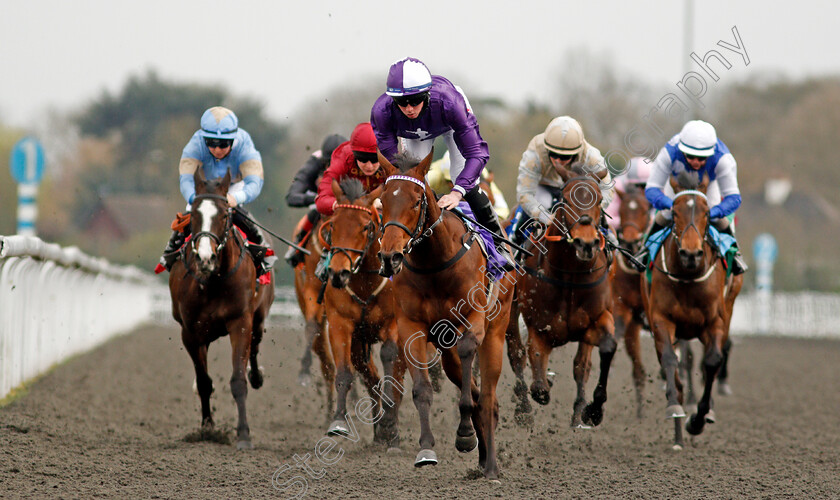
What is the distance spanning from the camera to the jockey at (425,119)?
5723 mm

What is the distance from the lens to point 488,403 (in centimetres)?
599

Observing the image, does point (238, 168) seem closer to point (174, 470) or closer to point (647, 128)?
point (174, 470)

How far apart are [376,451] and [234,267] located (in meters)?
1.65

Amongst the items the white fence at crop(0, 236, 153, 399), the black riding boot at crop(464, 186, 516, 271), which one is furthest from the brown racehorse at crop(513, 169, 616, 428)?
the white fence at crop(0, 236, 153, 399)

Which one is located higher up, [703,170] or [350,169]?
[703,170]

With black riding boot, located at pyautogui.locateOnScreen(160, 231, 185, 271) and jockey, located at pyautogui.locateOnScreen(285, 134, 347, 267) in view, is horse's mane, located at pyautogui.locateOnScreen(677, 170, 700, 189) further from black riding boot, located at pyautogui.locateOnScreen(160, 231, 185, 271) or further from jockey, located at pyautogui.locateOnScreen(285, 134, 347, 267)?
black riding boot, located at pyautogui.locateOnScreen(160, 231, 185, 271)

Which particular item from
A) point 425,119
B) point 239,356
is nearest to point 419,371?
point 425,119

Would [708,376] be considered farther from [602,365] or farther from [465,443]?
[465,443]

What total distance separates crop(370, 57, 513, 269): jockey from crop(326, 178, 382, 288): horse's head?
2.61 feet

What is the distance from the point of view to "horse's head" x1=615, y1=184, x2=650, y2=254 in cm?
1047

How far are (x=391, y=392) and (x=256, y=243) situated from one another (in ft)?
5.71

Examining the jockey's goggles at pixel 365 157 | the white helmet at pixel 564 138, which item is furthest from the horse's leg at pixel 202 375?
the white helmet at pixel 564 138

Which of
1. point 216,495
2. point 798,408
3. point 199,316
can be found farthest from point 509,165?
point 216,495

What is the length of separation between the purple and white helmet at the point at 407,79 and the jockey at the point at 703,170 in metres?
3.07
